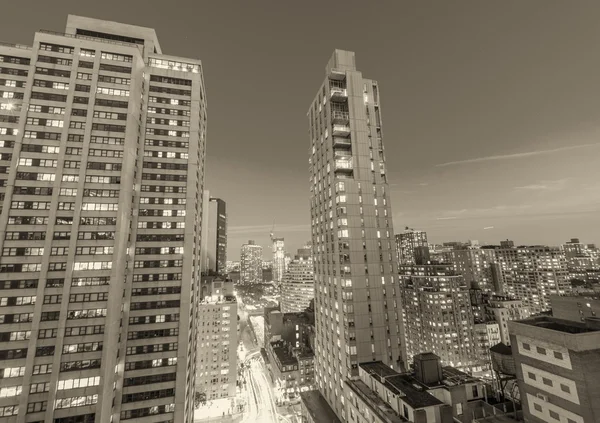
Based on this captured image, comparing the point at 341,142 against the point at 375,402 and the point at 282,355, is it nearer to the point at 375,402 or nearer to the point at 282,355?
the point at 375,402

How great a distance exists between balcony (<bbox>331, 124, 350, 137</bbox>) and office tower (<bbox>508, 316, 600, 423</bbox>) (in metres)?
61.6

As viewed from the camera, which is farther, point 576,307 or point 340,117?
point 340,117

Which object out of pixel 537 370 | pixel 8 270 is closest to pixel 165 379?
pixel 8 270

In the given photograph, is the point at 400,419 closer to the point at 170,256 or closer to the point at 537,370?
the point at 537,370

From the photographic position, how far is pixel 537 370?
4209 centimetres

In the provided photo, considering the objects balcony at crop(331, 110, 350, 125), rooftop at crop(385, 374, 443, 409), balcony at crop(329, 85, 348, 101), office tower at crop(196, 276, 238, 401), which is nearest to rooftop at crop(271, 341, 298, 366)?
office tower at crop(196, 276, 238, 401)

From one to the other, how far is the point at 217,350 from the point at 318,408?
67679 millimetres

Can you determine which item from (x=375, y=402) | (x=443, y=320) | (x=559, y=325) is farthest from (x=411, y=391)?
(x=443, y=320)

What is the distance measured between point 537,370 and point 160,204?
8901 centimetres

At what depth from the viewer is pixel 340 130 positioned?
81625 millimetres

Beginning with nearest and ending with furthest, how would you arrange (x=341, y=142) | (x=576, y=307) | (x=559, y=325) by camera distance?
(x=559, y=325) < (x=576, y=307) < (x=341, y=142)

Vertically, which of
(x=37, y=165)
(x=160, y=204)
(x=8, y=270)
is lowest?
(x=8, y=270)

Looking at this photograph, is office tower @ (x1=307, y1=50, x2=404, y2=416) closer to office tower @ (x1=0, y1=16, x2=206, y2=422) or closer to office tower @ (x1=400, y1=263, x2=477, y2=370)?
office tower @ (x1=0, y1=16, x2=206, y2=422)

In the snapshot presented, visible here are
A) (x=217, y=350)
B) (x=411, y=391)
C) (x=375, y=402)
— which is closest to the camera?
(x=411, y=391)
